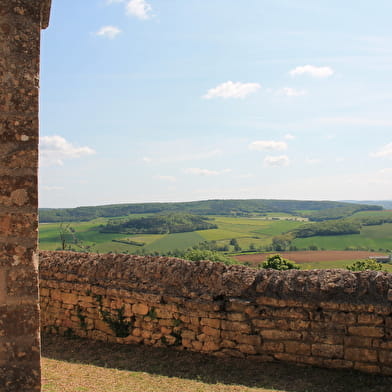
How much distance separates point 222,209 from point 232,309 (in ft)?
346

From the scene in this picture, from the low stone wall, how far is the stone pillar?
13.1 feet

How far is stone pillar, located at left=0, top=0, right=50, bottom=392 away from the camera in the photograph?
135 inches

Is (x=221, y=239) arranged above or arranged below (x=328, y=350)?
below

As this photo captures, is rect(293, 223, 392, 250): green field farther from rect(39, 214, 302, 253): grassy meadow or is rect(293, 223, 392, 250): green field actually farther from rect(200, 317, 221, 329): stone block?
rect(200, 317, 221, 329): stone block

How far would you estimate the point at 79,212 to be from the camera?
87.1 meters

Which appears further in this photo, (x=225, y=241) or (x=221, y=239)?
(x=221, y=239)

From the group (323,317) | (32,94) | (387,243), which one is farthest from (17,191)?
(387,243)

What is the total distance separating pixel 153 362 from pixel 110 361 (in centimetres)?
82

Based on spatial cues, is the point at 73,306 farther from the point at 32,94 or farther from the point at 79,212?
the point at 79,212

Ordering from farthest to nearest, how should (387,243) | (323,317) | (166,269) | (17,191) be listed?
1. (387,243)
2. (166,269)
3. (323,317)
4. (17,191)

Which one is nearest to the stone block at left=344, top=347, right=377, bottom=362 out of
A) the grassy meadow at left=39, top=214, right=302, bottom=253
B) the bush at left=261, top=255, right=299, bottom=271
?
the bush at left=261, top=255, right=299, bottom=271

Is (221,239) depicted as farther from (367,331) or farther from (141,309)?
(367,331)

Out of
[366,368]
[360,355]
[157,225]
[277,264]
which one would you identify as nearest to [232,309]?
[360,355]

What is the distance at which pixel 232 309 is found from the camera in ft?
22.7
